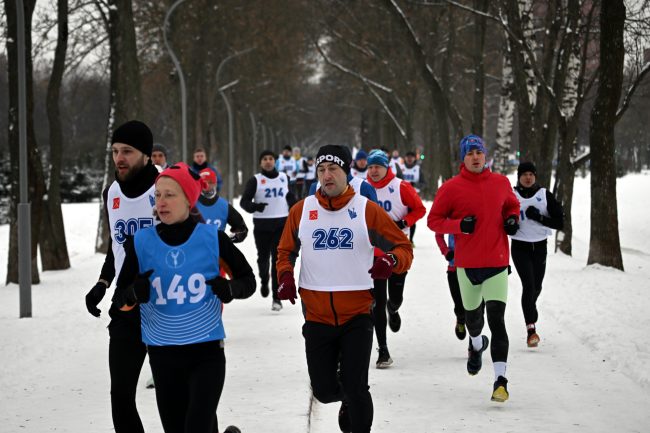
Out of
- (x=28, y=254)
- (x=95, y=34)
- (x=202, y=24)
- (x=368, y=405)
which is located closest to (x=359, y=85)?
(x=202, y=24)

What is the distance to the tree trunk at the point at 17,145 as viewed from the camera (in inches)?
598

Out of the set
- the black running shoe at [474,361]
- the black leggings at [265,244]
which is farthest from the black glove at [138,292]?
the black leggings at [265,244]

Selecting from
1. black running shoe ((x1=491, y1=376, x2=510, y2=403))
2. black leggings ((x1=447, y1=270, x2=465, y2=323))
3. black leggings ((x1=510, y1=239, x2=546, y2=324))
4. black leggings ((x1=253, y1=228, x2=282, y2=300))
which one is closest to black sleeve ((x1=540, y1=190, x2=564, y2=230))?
black leggings ((x1=510, y1=239, x2=546, y2=324))

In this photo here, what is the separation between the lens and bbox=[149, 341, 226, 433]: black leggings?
465cm

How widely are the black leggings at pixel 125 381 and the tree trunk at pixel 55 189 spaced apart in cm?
1361

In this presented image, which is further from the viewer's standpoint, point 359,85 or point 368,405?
point 359,85

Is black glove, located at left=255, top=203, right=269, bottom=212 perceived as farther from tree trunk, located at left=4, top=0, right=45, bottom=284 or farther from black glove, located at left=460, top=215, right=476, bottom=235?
black glove, located at left=460, top=215, right=476, bottom=235

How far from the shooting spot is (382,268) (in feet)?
18.7

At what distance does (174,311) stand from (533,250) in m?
5.81

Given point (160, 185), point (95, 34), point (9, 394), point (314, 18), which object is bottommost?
point (9, 394)

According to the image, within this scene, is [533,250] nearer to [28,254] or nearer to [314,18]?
[28,254]

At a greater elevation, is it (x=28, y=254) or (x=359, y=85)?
(x=359, y=85)

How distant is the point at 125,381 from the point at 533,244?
5.58m

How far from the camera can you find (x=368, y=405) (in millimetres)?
5598
